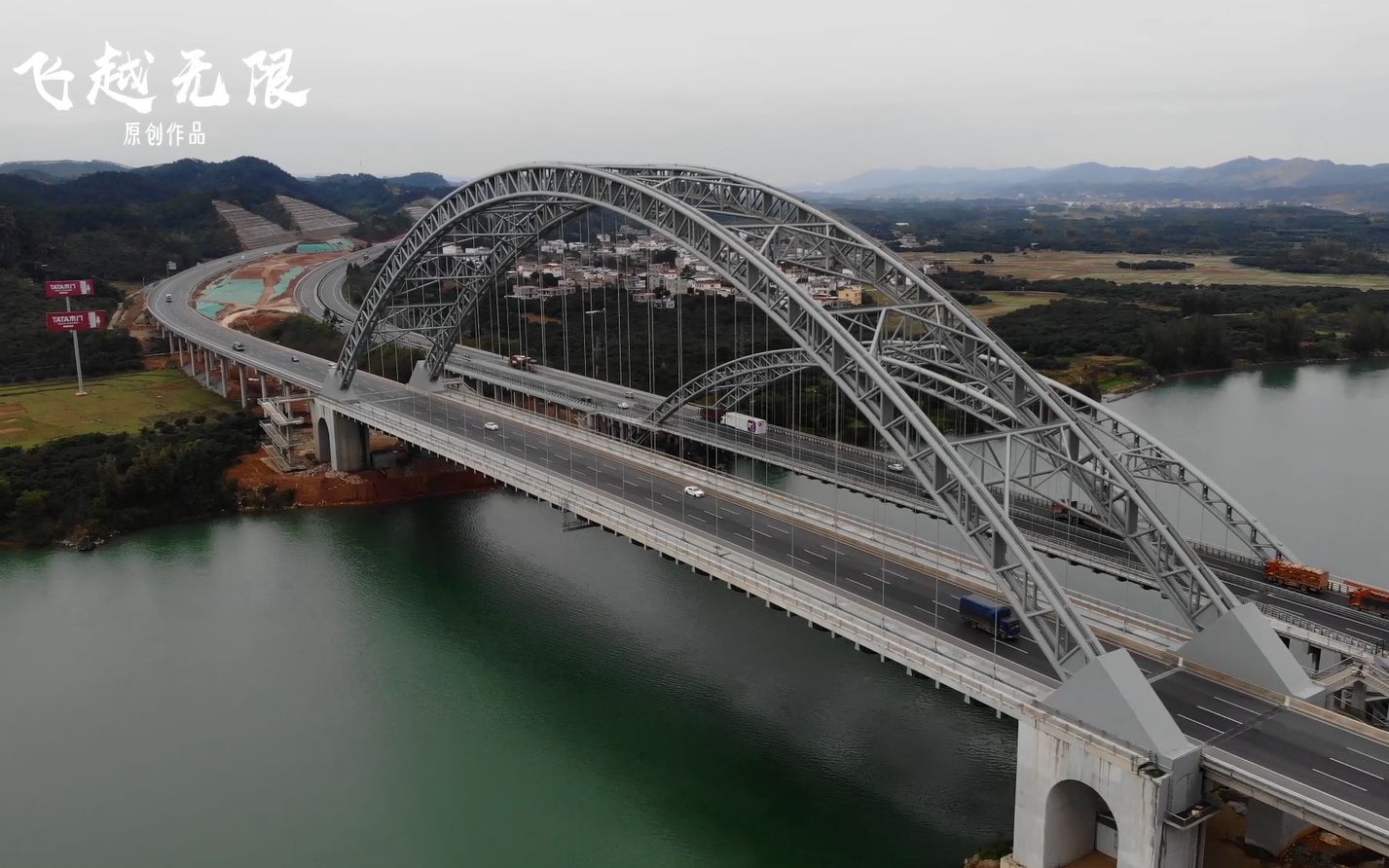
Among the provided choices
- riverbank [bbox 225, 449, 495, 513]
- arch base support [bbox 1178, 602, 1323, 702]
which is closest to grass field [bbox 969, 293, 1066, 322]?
riverbank [bbox 225, 449, 495, 513]

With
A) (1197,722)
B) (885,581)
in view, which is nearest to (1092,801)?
(1197,722)

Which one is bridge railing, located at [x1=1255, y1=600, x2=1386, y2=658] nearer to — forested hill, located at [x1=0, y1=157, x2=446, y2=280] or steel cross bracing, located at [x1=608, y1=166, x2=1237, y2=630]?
steel cross bracing, located at [x1=608, y1=166, x2=1237, y2=630]

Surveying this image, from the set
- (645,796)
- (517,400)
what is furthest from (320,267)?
(645,796)

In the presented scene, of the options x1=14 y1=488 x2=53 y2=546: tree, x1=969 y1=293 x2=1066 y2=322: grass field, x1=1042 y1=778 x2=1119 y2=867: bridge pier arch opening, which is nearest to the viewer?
x1=1042 y1=778 x2=1119 y2=867: bridge pier arch opening

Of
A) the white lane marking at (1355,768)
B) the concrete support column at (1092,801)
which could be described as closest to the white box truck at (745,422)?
the concrete support column at (1092,801)

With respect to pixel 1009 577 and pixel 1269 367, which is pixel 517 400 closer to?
pixel 1009 577

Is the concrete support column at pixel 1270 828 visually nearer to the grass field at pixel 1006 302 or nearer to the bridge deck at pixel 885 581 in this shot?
the bridge deck at pixel 885 581
